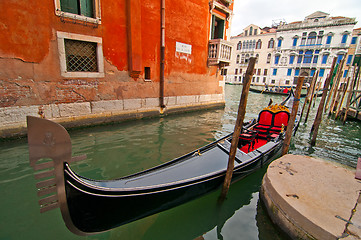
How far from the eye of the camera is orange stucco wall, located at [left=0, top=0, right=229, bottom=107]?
390 cm

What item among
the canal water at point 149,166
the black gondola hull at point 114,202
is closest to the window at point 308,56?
the canal water at point 149,166

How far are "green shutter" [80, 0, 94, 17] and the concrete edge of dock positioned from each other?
221 inches

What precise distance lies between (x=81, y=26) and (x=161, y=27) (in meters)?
2.60

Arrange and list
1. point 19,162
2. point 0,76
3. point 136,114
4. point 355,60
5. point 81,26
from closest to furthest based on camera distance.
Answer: point 19,162 → point 0,76 → point 81,26 → point 136,114 → point 355,60

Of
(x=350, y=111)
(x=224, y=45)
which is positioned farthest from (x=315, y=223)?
(x=350, y=111)

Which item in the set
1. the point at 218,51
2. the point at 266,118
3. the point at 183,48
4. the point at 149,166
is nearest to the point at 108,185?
the point at 149,166

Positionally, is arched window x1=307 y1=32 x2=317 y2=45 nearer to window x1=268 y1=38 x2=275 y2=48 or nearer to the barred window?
window x1=268 y1=38 x2=275 y2=48

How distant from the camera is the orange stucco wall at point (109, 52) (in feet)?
12.8

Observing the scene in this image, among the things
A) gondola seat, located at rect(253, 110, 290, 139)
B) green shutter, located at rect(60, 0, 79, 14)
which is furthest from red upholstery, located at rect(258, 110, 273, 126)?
green shutter, located at rect(60, 0, 79, 14)

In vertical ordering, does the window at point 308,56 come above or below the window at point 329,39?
below

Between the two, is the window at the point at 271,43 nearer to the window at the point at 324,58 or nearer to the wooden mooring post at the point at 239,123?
the window at the point at 324,58

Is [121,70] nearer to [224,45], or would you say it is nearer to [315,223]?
[224,45]

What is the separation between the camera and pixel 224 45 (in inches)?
325

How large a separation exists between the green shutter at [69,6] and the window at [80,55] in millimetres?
589
